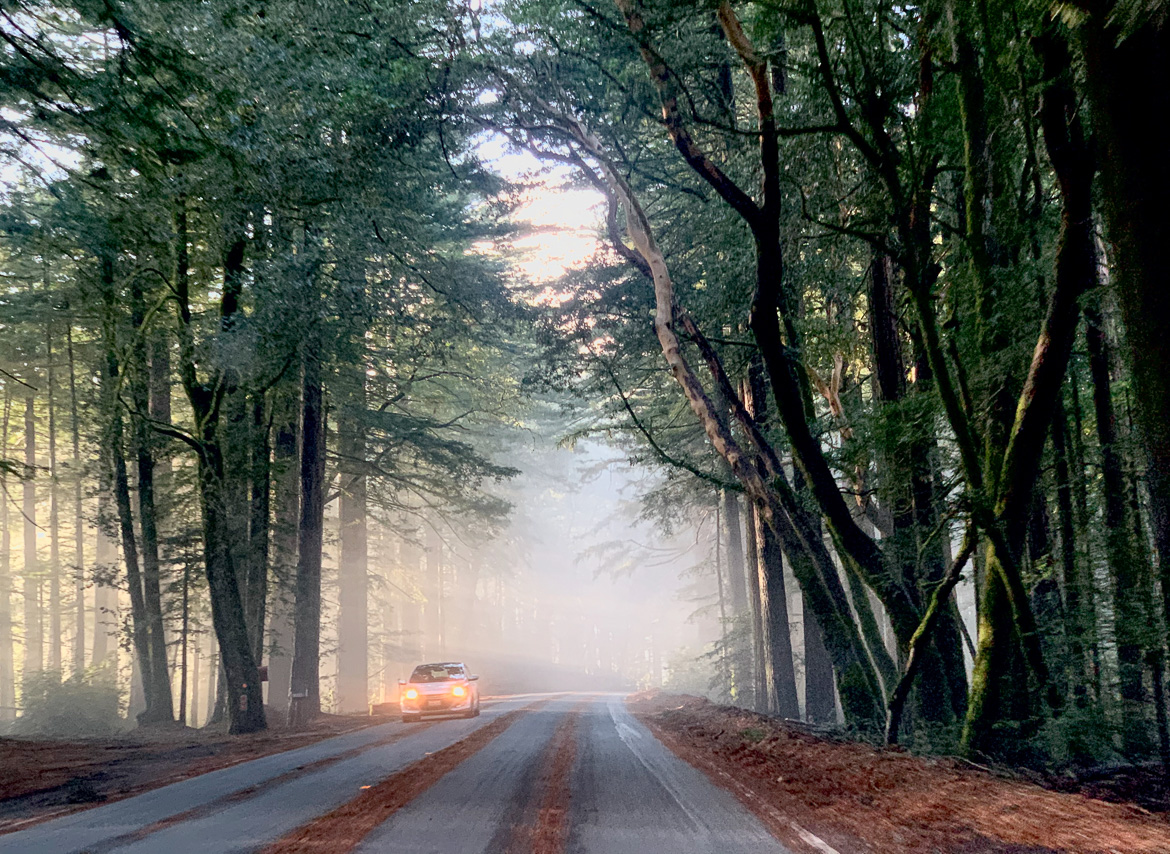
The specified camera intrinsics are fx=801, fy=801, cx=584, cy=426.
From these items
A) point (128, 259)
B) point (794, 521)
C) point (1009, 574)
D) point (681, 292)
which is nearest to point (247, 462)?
point (128, 259)

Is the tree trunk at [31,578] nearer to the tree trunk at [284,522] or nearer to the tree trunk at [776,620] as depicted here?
the tree trunk at [284,522]

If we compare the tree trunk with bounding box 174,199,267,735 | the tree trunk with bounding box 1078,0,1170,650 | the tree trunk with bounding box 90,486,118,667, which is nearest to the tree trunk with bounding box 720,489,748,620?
the tree trunk with bounding box 174,199,267,735

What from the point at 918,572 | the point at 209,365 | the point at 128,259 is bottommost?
the point at 918,572

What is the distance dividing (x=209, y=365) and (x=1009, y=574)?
13.7 m

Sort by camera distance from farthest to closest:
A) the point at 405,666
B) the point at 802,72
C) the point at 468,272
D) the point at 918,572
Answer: the point at 405,666
the point at 468,272
the point at 918,572
the point at 802,72

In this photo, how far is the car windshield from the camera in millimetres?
19578

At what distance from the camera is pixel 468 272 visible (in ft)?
58.1

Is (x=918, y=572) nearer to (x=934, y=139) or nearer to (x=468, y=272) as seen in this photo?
(x=934, y=139)

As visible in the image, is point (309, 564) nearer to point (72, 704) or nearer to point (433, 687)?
point (433, 687)

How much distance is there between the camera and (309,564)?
68.3 feet

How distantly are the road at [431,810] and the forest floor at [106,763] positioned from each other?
0.54 meters

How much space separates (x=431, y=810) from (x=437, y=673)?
1410 centimetres

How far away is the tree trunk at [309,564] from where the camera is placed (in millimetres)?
19469

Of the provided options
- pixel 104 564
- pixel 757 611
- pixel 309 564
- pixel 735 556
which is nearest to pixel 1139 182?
pixel 757 611
